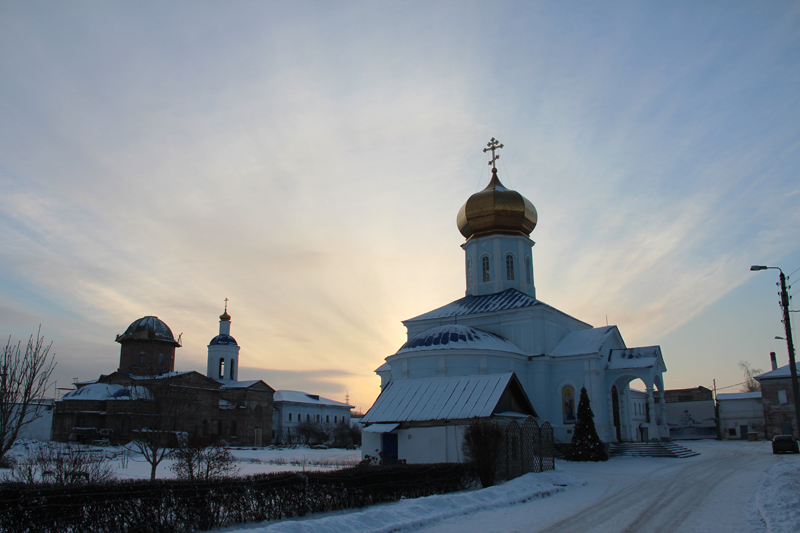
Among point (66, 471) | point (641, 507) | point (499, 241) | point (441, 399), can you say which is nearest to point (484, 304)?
point (499, 241)

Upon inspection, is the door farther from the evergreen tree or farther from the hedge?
the hedge

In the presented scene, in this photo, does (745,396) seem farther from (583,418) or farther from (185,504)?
(185,504)

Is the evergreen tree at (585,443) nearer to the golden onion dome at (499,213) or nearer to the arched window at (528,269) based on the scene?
the arched window at (528,269)

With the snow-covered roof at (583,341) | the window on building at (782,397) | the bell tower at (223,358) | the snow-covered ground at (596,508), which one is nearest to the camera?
the snow-covered ground at (596,508)

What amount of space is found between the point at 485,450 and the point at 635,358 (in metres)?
18.4

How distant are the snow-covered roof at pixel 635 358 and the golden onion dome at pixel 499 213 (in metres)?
9.03

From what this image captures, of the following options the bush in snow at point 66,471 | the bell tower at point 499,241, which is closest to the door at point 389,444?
the bush in snow at point 66,471

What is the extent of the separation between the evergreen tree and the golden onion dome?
1314 cm

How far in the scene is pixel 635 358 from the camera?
31375 millimetres

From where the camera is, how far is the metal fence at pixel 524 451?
17.0 meters

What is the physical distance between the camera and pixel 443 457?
68.6 ft

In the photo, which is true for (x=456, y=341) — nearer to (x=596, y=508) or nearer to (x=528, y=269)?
(x=528, y=269)

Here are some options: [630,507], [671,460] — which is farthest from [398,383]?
[630,507]

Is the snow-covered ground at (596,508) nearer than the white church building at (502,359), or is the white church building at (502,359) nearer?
the snow-covered ground at (596,508)
